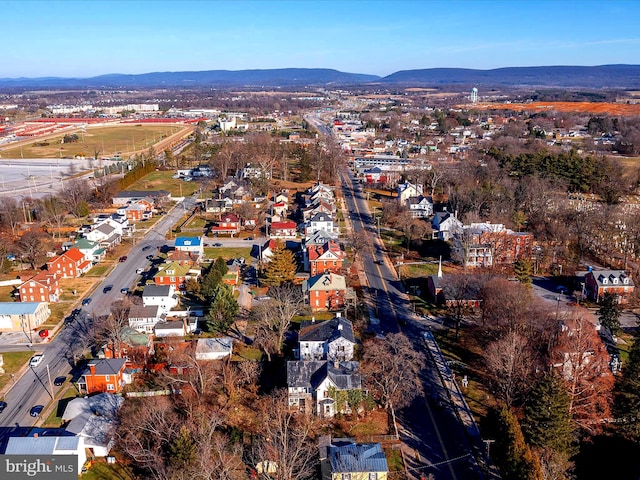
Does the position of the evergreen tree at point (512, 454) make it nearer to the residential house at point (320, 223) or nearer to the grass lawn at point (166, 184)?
the residential house at point (320, 223)

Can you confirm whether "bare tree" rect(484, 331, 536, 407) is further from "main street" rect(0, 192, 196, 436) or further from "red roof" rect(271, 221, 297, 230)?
"red roof" rect(271, 221, 297, 230)

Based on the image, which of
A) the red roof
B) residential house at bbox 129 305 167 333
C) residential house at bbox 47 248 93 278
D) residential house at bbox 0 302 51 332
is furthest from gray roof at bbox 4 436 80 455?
the red roof

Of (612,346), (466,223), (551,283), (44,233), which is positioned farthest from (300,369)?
(44,233)

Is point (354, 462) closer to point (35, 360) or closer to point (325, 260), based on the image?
point (35, 360)

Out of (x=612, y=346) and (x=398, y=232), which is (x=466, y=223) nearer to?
(x=398, y=232)

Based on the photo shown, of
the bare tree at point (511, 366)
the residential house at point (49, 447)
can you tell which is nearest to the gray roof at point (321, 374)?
the bare tree at point (511, 366)
